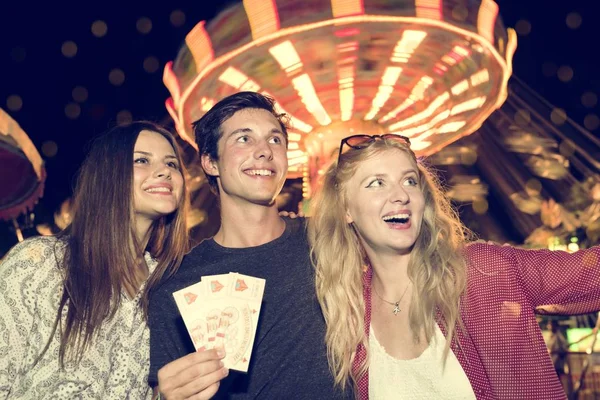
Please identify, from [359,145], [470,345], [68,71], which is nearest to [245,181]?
[359,145]

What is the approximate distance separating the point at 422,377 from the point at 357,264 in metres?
0.85

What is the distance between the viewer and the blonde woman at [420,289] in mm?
2635

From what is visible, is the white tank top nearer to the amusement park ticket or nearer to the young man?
the young man

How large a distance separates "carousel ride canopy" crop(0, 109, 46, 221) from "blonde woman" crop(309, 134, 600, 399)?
23.2 feet

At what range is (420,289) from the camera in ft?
10.1

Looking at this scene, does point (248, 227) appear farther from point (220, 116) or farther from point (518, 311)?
point (518, 311)

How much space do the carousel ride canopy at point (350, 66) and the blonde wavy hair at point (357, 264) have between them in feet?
9.03

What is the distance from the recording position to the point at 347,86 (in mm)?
7898

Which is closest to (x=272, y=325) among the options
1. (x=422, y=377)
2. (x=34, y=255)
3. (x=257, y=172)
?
(x=422, y=377)

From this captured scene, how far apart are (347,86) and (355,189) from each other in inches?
191

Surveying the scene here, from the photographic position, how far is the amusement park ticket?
8.44 feet

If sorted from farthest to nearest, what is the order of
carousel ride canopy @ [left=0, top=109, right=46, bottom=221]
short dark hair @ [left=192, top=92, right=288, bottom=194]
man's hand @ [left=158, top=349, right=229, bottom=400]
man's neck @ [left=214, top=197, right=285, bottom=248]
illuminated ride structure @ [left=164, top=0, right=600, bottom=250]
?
carousel ride canopy @ [left=0, top=109, right=46, bottom=221], illuminated ride structure @ [left=164, top=0, right=600, bottom=250], short dark hair @ [left=192, top=92, right=288, bottom=194], man's neck @ [left=214, top=197, right=285, bottom=248], man's hand @ [left=158, top=349, right=229, bottom=400]

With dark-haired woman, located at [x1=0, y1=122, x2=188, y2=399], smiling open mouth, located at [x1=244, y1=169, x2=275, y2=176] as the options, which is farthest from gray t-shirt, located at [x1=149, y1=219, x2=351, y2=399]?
smiling open mouth, located at [x1=244, y1=169, x2=275, y2=176]

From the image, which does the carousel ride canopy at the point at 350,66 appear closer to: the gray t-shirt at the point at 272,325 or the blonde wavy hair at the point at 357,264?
the blonde wavy hair at the point at 357,264
